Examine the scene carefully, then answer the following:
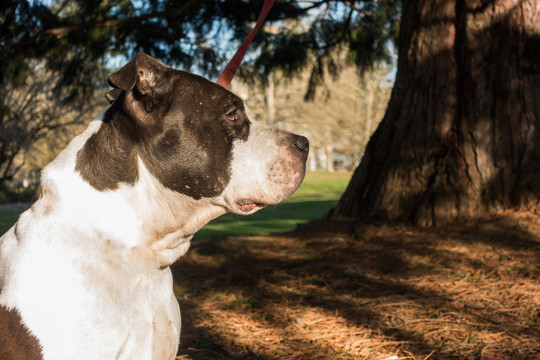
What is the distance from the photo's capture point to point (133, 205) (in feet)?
5.56

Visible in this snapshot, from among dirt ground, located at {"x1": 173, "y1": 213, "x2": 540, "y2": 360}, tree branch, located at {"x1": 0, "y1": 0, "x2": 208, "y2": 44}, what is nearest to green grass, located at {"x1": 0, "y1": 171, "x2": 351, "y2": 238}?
dirt ground, located at {"x1": 173, "y1": 213, "x2": 540, "y2": 360}

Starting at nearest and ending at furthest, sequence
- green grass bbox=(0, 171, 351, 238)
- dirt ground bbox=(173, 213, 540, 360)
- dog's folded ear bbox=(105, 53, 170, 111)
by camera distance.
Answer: dog's folded ear bbox=(105, 53, 170, 111) < dirt ground bbox=(173, 213, 540, 360) < green grass bbox=(0, 171, 351, 238)

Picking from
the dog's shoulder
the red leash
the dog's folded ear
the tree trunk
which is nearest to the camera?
the dog's shoulder

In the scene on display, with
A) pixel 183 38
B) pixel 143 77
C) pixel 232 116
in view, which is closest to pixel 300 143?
pixel 232 116

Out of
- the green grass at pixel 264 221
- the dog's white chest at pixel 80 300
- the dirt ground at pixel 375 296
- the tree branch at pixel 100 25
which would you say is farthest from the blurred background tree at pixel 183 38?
the dog's white chest at pixel 80 300

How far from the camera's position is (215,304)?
3316mm

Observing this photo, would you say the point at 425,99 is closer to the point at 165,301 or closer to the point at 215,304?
the point at 215,304

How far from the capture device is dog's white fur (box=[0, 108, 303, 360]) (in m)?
1.50

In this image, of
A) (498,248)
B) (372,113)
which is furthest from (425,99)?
(372,113)

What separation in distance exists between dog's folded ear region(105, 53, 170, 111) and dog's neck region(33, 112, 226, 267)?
0.70 ft

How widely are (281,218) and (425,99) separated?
4608 mm

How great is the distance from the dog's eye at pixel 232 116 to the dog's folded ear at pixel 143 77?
264 millimetres

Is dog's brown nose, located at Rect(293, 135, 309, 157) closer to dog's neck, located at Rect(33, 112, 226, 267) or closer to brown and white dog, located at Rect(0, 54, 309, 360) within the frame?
brown and white dog, located at Rect(0, 54, 309, 360)

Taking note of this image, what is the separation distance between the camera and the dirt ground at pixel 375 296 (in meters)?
2.50
